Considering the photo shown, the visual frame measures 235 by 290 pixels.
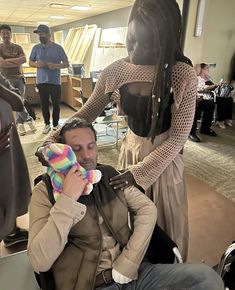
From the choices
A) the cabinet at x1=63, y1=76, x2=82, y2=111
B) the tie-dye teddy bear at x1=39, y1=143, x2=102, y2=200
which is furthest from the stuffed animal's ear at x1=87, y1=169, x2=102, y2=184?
the cabinet at x1=63, y1=76, x2=82, y2=111

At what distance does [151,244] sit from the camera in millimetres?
1032

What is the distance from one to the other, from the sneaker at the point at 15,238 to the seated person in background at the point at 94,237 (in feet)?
3.09

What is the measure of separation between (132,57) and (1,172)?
0.75 m

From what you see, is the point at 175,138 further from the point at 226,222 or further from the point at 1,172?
the point at 226,222

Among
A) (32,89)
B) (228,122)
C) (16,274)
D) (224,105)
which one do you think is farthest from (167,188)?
(32,89)

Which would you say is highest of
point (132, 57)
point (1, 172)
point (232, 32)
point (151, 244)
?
point (232, 32)

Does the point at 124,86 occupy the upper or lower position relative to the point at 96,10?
lower

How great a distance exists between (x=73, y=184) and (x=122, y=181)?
0.23m

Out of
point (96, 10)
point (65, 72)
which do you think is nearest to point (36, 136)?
point (65, 72)

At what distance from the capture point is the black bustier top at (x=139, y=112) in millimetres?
970

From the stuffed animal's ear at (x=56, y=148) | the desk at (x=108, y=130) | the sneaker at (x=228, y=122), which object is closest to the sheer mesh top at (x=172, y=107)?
the stuffed animal's ear at (x=56, y=148)

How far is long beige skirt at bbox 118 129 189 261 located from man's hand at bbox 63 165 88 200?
0.31m

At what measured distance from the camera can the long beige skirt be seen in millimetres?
1053

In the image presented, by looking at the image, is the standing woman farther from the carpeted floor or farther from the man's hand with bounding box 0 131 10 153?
the carpeted floor
